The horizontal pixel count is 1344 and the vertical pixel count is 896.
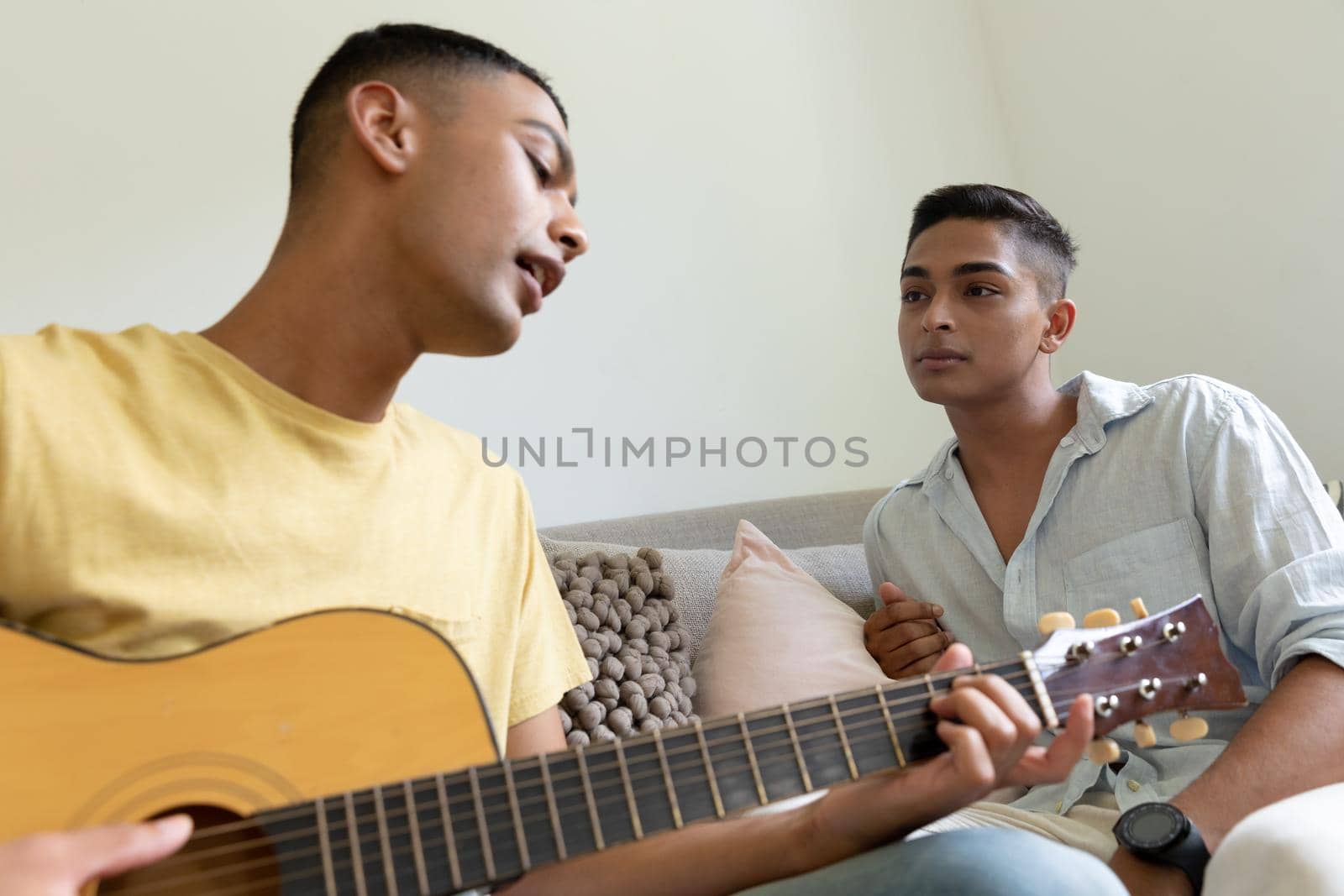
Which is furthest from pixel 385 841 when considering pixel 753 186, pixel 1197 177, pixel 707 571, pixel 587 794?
pixel 1197 177

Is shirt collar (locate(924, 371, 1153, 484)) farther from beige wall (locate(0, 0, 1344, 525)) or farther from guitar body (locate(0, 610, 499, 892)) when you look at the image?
guitar body (locate(0, 610, 499, 892))

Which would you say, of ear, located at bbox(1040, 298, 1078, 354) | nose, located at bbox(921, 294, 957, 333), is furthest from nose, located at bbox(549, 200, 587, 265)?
ear, located at bbox(1040, 298, 1078, 354)

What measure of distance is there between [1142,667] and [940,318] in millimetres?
824

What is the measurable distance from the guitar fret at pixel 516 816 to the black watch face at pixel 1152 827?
648 mm

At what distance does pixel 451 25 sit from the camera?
194 centimetres

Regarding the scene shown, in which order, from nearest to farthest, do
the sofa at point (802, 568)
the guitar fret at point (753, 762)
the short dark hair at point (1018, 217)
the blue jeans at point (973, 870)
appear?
the blue jeans at point (973, 870)
the guitar fret at point (753, 762)
the sofa at point (802, 568)
the short dark hair at point (1018, 217)

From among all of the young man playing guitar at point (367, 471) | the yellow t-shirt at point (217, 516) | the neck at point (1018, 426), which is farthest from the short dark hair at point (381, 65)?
the neck at point (1018, 426)

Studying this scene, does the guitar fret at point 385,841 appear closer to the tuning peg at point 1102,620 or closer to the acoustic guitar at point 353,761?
the acoustic guitar at point 353,761

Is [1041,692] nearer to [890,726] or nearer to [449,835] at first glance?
[890,726]

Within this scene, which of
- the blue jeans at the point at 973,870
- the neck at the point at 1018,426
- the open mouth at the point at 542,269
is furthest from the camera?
the neck at the point at 1018,426

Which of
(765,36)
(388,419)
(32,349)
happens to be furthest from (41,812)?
(765,36)

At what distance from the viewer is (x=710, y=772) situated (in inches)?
30.1

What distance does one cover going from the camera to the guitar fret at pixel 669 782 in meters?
0.74

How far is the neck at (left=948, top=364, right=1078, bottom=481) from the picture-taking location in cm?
163
